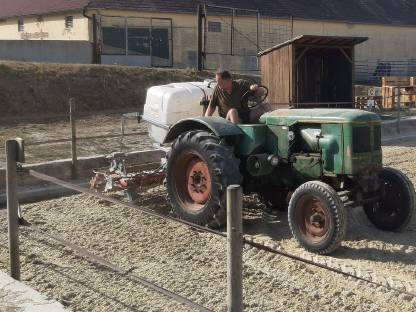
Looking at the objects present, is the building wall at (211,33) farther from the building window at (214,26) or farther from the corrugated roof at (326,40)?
the corrugated roof at (326,40)

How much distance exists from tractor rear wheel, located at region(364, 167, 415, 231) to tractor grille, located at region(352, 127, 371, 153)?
554 millimetres

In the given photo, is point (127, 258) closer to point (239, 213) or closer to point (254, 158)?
point (254, 158)

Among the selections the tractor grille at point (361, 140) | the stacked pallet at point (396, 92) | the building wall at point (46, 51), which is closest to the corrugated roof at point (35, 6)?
the building wall at point (46, 51)

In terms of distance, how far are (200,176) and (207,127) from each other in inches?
21.1

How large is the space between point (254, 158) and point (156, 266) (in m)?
1.72

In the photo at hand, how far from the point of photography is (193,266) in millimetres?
5484

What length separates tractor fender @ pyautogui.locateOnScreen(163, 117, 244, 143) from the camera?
6.77 m

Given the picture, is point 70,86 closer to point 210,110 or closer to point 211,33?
point 210,110

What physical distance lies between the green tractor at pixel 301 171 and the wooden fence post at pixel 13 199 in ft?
7.30

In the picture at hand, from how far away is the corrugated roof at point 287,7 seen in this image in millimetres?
28048

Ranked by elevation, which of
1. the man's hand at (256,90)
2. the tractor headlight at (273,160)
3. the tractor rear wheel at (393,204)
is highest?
the man's hand at (256,90)

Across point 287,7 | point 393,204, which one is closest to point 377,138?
point 393,204

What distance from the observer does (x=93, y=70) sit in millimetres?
18500

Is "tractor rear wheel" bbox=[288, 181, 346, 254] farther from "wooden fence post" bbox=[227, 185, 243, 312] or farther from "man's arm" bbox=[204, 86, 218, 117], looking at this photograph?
"wooden fence post" bbox=[227, 185, 243, 312]
